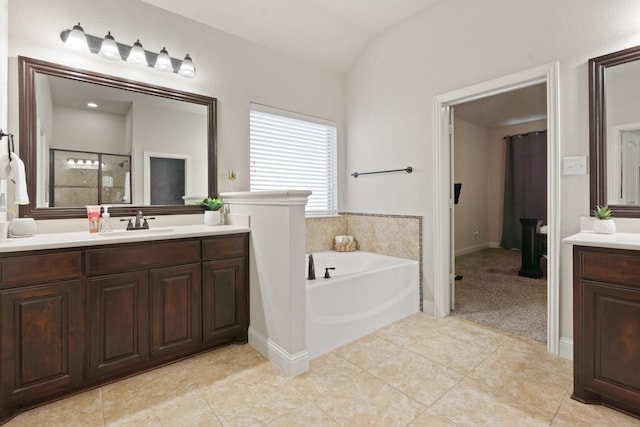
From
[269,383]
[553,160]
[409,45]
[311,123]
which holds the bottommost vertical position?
[269,383]

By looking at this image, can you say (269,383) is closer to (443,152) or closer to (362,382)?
(362,382)

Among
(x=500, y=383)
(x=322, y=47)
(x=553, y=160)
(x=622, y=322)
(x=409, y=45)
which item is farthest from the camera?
(x=322, y=47)

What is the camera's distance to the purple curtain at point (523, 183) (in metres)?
5.52

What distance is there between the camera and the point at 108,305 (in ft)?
5.88

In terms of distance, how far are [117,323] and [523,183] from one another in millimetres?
6498

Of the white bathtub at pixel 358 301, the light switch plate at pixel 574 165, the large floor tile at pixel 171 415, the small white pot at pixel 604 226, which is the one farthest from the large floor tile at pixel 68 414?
the light switch plate at pixel 574 165

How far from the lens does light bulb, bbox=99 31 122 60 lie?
2.17m

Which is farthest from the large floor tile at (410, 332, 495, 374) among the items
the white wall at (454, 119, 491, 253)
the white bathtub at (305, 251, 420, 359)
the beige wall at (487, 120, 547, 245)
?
the beige wall at (487, 120, 547, 245)

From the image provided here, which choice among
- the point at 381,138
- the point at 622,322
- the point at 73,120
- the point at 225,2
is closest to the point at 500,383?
the point at 622,322

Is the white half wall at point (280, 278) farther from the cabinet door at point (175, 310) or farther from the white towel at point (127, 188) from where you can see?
the white towel at point (127, 188)

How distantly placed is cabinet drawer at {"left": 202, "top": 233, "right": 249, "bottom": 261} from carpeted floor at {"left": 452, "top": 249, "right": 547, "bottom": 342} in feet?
6.88

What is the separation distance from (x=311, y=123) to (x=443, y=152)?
1498 mm

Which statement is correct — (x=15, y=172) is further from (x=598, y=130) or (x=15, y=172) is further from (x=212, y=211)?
(x=598, y=130)

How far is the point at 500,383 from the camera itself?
1.81 m
